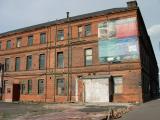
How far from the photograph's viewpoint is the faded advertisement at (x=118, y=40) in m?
30.3

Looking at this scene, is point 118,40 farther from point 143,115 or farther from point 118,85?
point 143,115

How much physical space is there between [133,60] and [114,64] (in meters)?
2.43

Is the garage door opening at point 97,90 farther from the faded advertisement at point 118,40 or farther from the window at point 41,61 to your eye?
the window at point 41,61

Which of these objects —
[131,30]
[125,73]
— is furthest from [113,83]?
[131,30]

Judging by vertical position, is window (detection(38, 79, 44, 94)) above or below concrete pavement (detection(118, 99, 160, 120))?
above

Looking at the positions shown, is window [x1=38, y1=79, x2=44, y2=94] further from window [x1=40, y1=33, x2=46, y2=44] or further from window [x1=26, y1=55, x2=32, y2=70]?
window [x1=40, y1=33, x2=46, y2=44]

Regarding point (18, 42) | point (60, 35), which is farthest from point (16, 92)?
point (60, 35)

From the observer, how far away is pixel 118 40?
3109 cm

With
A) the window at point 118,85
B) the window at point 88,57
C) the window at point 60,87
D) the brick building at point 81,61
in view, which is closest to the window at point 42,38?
the brick building at point 81,61

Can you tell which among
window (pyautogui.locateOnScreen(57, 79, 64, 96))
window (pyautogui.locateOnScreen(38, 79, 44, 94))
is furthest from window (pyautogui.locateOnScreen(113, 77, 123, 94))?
window (pyautogui.locateOnScreen(38, 79, 44, 94))

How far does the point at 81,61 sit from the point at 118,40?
5.73 meters

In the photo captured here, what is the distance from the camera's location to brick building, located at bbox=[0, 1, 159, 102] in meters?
30.3

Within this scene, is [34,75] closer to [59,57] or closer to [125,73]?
[59,57]

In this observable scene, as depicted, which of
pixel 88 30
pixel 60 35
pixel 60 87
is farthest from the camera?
pixel 60 35
